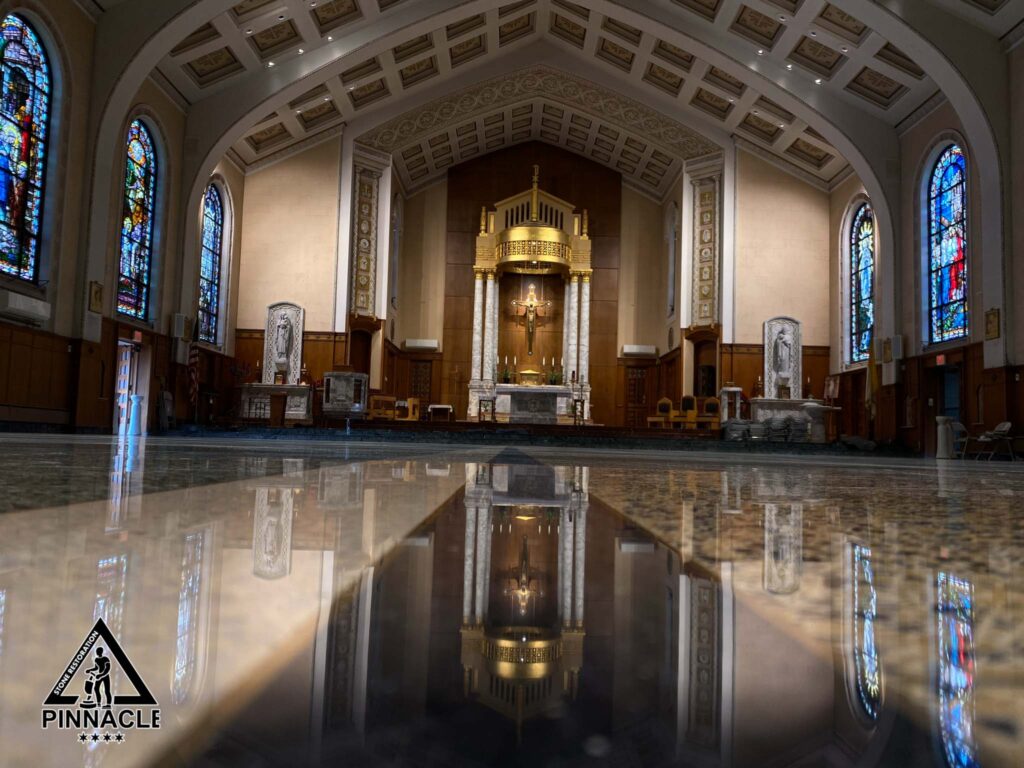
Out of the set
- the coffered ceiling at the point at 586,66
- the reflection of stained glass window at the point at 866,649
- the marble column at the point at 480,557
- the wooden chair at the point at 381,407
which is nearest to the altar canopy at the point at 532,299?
the coffered ceiling at the point at 586,66

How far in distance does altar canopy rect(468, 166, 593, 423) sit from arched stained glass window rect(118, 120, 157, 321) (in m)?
8.93

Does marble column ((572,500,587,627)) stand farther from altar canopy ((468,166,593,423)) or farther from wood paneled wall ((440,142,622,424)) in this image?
wood paneled wall ((440,142,622,424))

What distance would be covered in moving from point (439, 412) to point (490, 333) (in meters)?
2.86

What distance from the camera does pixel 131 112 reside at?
→ 43.3 feet

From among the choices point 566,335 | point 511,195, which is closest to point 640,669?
point 566,335

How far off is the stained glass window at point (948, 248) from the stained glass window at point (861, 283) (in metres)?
1.91

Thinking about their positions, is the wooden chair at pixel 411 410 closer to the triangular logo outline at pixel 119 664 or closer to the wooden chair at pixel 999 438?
the wooden chair at pixel 999 438

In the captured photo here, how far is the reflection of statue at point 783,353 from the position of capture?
58.8ft

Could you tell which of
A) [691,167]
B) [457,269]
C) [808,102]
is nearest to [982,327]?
[808,102]

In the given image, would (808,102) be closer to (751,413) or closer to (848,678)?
(751,413)

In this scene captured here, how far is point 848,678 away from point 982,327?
1451cm

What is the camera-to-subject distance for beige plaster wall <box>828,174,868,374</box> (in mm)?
17484

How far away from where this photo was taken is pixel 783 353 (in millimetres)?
18000

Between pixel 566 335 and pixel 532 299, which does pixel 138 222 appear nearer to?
pixel 532 299
